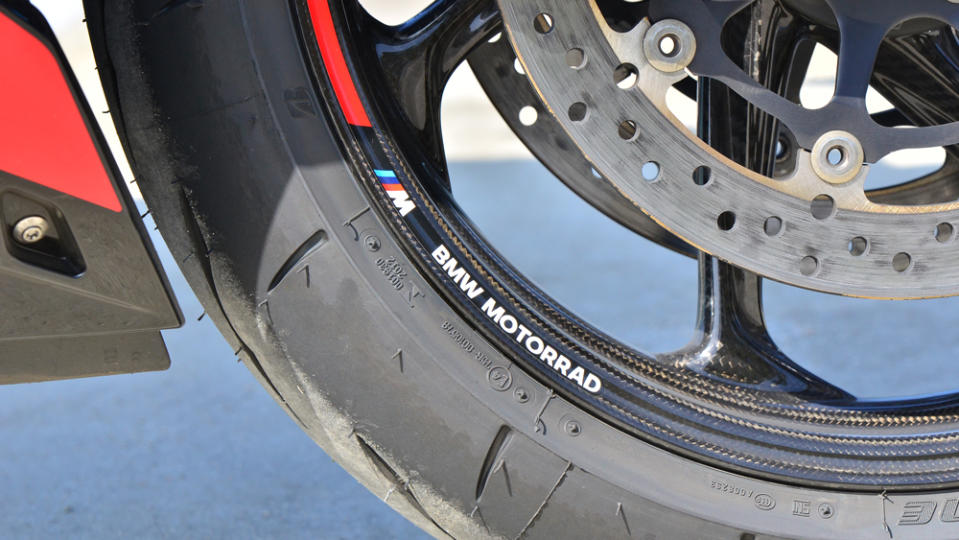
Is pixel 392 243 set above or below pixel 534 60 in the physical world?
below

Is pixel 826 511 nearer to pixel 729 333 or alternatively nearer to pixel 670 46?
pixel 729 333

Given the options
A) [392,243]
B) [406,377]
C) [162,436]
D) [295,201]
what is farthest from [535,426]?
[162,436]

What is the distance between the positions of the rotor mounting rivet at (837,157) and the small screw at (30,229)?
0.83 metres

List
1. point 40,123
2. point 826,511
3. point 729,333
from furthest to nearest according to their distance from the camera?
point 729,333, point 826,511, point 40,123

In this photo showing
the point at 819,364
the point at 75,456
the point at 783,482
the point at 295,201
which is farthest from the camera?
the point at 819,364

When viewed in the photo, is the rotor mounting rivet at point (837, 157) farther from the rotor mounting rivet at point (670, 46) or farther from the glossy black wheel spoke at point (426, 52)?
the glossy black wheel spoke at point (426, 52)

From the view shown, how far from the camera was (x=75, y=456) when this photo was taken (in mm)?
1692

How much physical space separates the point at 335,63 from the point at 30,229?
1.15 feet

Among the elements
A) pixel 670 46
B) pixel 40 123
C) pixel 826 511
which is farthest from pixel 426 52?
pixel 826 511

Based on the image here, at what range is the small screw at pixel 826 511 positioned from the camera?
1.06 meters

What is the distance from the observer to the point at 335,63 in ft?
3.14

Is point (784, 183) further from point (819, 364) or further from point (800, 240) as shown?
point (819, 364)

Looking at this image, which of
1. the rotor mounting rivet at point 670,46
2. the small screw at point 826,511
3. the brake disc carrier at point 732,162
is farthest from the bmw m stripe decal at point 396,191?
the small screw at point 826,511

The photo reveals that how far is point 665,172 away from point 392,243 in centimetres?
32
